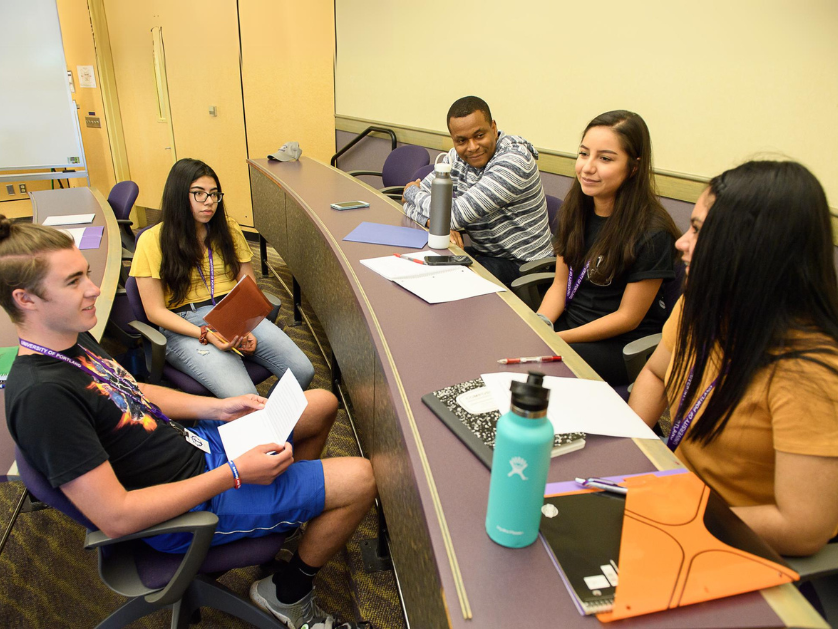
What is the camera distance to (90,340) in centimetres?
129

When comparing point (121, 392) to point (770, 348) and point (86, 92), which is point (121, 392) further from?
point (86, 92)

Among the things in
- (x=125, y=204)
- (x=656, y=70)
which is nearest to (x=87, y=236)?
(x=125, y=204)

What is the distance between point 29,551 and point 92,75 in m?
5.35

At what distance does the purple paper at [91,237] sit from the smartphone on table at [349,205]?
1.09 m

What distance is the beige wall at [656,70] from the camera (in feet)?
6.89

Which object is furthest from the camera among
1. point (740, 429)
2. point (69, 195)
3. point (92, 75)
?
point (92, 75)

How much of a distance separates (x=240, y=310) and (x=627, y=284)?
1.31 metres

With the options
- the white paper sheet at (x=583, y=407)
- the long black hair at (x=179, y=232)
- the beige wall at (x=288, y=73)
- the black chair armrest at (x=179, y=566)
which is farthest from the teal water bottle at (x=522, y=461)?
the beige wall at (x=288, y=73)

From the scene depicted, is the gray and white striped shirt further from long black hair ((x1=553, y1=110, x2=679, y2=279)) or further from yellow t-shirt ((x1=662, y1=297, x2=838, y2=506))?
yellow t-shirt ((x1=662, y1=297, x2=838, y2=506))

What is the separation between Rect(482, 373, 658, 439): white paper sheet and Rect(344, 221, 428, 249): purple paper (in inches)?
A: 41.7

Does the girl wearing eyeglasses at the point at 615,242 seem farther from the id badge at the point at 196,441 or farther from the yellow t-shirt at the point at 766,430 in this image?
the id badge at the point at 196,441

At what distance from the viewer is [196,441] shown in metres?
1.35

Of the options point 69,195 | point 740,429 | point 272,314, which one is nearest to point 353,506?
point 740,429

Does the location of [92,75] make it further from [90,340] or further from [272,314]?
[90,340]
